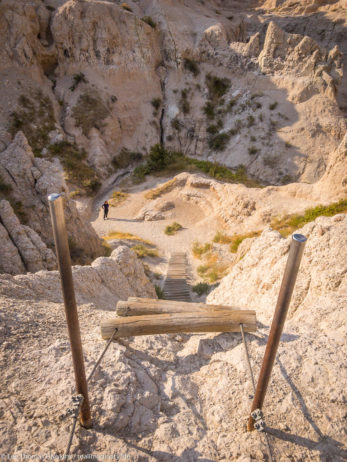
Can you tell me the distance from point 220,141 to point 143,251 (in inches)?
720

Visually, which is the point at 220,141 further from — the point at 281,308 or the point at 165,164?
the point at 281,308

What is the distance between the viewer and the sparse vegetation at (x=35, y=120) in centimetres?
2261

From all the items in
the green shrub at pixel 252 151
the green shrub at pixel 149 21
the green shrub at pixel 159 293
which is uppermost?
the green shrub at pixel 149 21

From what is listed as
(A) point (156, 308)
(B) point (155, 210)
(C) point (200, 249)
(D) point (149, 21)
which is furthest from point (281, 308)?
(D) point (149, 21)

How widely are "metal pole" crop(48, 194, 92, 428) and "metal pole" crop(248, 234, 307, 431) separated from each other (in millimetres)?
1920

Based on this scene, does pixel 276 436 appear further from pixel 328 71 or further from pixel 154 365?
pixel 328 71

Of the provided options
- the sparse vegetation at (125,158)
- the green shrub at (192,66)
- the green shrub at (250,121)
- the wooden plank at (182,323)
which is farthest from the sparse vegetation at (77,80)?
the wooden plank at (182,323)

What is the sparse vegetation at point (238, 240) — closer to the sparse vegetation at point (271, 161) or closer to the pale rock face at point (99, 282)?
the pale rock face at point (99, 282)

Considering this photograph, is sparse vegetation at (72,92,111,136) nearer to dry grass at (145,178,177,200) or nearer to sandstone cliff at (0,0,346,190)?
sandstone cliff at (0,0,346,190)

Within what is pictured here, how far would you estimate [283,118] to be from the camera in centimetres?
2733

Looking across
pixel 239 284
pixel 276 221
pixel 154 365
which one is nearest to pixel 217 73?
pixel 276 221

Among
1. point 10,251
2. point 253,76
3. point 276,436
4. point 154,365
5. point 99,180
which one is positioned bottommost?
point 99,180

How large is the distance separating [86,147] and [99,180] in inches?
151

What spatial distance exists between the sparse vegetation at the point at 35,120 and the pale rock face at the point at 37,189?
12.0 metres
